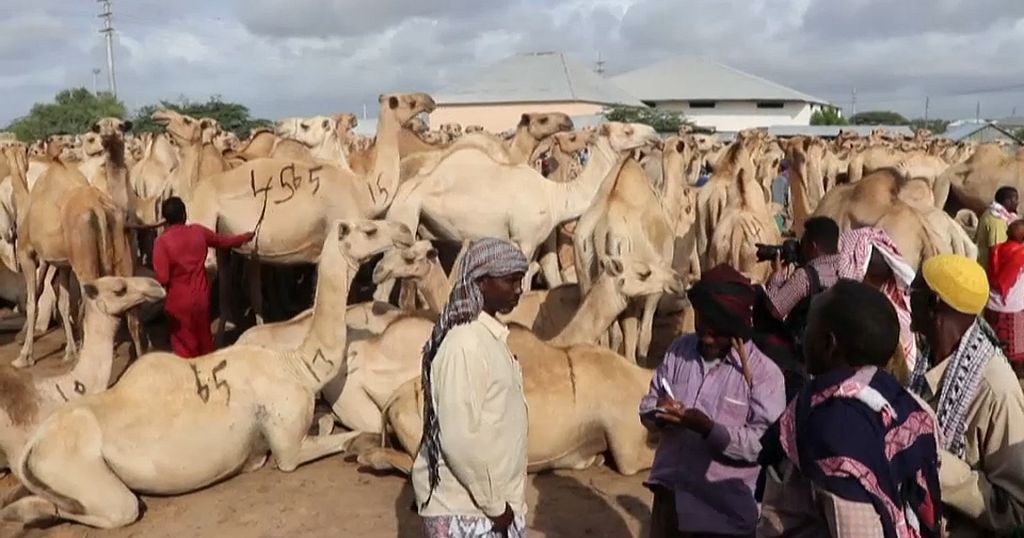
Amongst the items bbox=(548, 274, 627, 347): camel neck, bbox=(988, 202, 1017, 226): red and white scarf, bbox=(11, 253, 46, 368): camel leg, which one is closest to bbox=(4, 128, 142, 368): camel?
bbox=(11, 253, 46, 368): camel leg

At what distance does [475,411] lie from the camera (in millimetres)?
3336

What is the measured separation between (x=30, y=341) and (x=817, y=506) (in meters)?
9.07

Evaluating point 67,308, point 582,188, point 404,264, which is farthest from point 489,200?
point 67,308

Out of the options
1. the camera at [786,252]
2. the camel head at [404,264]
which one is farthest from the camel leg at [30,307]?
the camera at [786,252]

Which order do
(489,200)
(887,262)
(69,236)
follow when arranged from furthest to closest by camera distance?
1. (489,200)
2. (69,236)
3. (887,262)

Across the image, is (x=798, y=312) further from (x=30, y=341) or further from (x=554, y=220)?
(x=30, y=341)

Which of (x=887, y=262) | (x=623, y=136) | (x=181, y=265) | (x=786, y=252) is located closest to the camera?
(x=887, y=262)

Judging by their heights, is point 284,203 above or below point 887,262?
below

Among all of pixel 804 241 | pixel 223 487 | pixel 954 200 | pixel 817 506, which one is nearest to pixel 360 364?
pixel 223 487

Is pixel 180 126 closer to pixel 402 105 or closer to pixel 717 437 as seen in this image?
pixel 402 105

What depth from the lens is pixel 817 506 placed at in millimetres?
2553

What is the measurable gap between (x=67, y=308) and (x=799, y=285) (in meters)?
7.85

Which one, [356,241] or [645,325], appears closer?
[356,241]

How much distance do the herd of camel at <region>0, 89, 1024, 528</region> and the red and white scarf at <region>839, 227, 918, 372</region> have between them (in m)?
1.94
